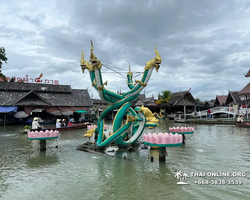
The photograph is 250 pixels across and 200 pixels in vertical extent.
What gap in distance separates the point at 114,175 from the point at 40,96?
93.7 ft

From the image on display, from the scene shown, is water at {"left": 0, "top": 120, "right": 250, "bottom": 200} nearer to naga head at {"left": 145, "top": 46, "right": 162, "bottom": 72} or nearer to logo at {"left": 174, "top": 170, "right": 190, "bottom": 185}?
logo at {"left": 174, "top": 170, "right": 190, "bottom": 185}

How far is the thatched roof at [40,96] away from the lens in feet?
98.7

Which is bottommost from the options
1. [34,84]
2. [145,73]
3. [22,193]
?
[22,193]

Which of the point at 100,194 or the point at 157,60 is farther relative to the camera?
the point at 157,60

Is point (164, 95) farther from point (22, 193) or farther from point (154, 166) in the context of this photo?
point (22, 193)

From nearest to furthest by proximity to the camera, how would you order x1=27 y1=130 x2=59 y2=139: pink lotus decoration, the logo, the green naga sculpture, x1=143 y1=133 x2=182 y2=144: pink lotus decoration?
1. the logo
2. x1=143 y1=133 x2=182 y2=144: pink lotus decoration
3. the green naga sculpture
4. x1=27 y1=130 x2=59 y2=139: pink lotus decoration

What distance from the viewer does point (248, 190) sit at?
502 cm

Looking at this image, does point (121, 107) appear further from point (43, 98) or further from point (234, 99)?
point (234, 99)

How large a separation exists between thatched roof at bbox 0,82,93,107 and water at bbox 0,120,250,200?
22.6 meters

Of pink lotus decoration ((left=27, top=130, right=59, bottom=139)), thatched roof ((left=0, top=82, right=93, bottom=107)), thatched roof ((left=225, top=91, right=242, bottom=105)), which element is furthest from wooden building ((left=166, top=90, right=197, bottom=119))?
pink lotus decoration ((left=27, top=130, right=59, bottom=139))

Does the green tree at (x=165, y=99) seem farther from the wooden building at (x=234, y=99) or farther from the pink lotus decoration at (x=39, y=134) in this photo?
the pink lotus decoration at (x=39, y=134)

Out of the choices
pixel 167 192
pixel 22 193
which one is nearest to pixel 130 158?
pixel 167 192

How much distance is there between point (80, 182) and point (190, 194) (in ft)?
9.44

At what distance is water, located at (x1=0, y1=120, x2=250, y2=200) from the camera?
493 cm
